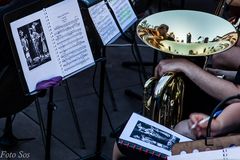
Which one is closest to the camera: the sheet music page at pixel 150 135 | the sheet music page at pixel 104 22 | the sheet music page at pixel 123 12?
the sheet music page at pixel 150 135

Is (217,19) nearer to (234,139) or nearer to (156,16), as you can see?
(156,16)

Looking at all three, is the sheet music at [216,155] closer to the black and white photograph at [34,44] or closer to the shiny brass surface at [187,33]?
the shiny brass surface at [187,33]

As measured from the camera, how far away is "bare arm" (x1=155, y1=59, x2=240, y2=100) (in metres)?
2.33

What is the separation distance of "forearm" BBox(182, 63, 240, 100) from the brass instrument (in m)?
0.06

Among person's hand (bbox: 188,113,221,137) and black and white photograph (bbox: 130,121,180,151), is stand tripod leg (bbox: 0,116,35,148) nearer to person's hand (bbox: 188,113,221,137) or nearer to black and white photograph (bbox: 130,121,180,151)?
black and white photograph (bbox: 130,121,180,151)

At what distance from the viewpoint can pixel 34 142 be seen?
3.43 meters

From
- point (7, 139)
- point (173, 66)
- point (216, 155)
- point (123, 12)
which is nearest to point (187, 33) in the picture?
point (173, 66)

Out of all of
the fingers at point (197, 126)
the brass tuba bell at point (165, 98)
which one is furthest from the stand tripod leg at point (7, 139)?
the fingers at point (197, 126)

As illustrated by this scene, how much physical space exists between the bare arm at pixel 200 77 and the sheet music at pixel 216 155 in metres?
0.62

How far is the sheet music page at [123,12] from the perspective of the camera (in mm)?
2922

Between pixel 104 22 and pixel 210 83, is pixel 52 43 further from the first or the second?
pixel 210 83

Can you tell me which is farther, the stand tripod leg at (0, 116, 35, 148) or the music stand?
the stand tripod leg at (0, 116, 35, 148)

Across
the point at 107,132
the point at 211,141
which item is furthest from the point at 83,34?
the point at 107,132

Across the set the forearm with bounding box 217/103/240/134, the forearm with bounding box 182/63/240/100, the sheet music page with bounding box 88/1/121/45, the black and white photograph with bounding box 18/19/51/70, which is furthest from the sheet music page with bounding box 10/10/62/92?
the forearm with bounding box 217/103/240/134
